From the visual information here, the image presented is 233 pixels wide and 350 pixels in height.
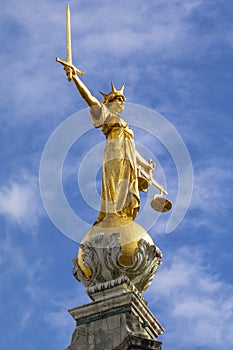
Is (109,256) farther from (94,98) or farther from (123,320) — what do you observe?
(94,98)

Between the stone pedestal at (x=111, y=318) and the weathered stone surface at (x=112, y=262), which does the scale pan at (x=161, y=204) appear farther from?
the stone pedestal at (x=111, y=318)

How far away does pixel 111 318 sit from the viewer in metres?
27.1

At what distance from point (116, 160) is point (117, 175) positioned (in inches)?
17.4

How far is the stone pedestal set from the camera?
26.6m

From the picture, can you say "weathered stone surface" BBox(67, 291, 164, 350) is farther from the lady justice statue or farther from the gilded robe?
the gilded robe

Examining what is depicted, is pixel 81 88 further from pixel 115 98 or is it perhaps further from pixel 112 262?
pixel 112 262

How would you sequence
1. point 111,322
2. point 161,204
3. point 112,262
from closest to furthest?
point 111,322 < point 112,262 < point 161,204

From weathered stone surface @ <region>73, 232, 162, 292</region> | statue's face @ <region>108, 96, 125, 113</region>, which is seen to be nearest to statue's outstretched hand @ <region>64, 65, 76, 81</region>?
statue's face @ <region>108, 96, 125, 113</region>

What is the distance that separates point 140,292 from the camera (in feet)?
92.8

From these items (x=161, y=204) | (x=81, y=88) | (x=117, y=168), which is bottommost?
(x=161, y=204)

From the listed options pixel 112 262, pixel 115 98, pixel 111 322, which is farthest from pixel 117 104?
pixel 111 322

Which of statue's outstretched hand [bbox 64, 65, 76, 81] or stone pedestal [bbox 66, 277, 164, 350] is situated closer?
stone pedestal [bbox 66, 277, 164, 350]

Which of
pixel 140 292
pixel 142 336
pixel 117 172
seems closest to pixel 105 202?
pixel 117 172

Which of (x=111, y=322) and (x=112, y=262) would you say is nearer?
(x=111, y=322)
